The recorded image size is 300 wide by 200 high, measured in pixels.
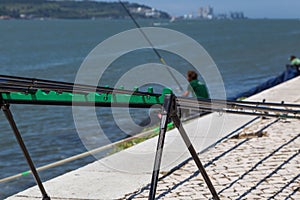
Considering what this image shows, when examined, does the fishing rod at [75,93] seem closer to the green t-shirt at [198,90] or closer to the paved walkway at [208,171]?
the paved walkway at [208,171]

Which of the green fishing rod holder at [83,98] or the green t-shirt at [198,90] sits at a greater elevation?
the green t-shirt at [198,90]

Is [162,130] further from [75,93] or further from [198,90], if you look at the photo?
[198,90]

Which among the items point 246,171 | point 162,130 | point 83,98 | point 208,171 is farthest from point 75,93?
point 246,171

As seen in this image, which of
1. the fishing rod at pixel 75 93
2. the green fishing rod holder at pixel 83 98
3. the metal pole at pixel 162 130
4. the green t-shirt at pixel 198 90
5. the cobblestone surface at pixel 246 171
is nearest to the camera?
the metal pole at pixel 162 130

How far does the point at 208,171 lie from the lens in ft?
26.6

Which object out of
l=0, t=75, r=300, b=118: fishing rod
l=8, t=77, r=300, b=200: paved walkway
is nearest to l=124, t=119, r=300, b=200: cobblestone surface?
l=8, t=77, r=300, b=200: paved walkway

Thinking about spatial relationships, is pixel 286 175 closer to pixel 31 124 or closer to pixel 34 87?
pixel 34 87

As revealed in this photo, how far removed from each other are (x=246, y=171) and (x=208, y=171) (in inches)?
19.6

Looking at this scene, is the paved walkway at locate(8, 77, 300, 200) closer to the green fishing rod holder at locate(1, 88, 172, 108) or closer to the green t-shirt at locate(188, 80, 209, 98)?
the green fishing rod holder at locate(1, 88, 172, 108)

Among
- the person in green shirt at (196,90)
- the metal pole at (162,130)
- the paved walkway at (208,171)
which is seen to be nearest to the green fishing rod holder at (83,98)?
the metal pole at (162,130)

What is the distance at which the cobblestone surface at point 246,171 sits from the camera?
7125 millimetres

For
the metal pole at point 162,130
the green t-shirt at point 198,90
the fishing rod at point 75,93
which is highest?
the green t-shirt at point 198,90

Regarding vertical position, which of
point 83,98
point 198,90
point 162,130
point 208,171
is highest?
point 198,90

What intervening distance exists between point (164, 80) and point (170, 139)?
729 inches
